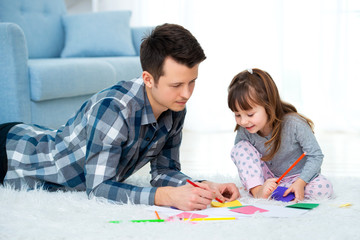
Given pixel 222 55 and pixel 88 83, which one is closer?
pixel 88 83

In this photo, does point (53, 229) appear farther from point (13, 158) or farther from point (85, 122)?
point (13, 158)

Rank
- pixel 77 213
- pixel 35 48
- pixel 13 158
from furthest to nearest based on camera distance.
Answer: pixel 35 48 → pixel 13 158 → pixel 77 213

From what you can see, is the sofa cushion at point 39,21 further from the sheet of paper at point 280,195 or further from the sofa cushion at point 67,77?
the sheet of paper at point 280,195

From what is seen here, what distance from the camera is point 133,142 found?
137 cm

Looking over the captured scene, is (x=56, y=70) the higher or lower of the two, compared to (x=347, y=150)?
higher

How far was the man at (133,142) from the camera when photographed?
4.24ft

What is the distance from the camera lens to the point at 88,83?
2432 millimetres

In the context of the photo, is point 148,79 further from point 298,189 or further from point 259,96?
point 298,189

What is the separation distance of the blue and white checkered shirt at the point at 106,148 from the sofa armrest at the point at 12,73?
0.42 m

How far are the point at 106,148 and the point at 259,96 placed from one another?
486 mm

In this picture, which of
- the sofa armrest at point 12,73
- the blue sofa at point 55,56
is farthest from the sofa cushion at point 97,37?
the sofa armrest at point 12,73

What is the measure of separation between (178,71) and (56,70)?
1090 millimetres

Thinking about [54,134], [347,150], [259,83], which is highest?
[259,83]

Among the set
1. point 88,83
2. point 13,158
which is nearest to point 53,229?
point 13,158
